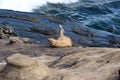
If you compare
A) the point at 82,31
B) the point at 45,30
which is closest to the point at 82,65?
the point at 45,30

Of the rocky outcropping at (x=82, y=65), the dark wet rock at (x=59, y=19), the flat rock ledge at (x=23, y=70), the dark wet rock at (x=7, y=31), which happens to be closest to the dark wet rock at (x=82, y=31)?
the dark wet rock at (x=59, y=19)

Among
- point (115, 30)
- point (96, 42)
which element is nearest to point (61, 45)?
point (96, 42)

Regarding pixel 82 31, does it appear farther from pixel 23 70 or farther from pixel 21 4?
pixel 23 70

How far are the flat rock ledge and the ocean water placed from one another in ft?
62.4

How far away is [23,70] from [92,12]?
24555 millimetres

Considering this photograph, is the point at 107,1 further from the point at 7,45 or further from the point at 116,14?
the point at 7,45

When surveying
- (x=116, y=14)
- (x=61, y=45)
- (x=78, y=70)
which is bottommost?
(x=116, y=14)

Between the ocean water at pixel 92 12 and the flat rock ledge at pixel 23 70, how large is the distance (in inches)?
748

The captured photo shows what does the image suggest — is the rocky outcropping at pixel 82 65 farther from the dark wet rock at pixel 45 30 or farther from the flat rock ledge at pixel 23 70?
the dark wet rock at pixel 45 30

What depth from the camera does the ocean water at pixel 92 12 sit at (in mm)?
26898

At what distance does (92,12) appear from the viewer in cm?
3091

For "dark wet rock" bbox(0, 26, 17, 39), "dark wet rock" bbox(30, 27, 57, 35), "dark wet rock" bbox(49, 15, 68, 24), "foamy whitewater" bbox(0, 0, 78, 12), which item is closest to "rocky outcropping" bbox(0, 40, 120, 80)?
"dark wet rock" bbox(0, 26, 17, 39)

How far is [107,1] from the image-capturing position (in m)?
35.5

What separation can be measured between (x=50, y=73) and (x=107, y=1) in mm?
29120
